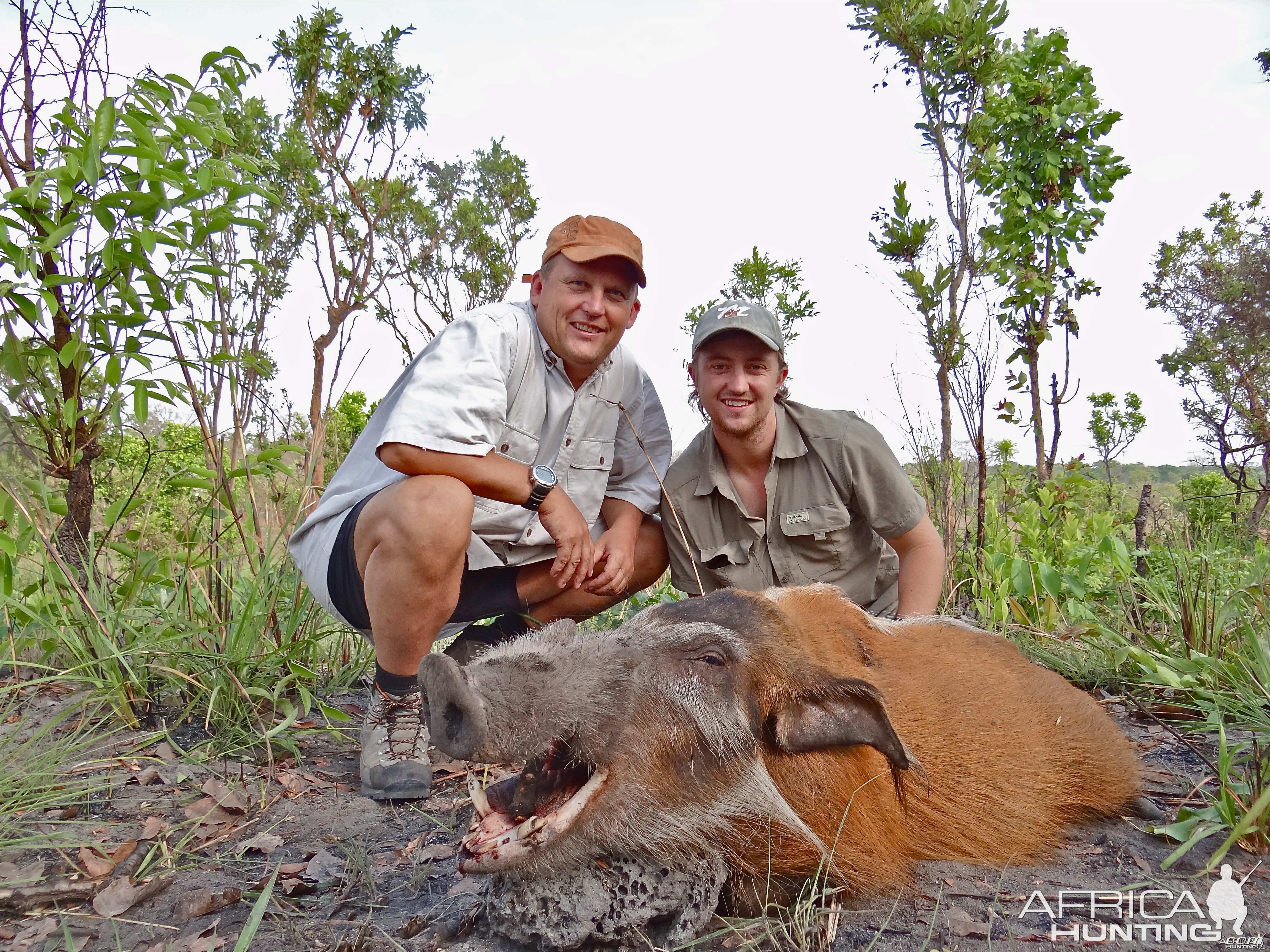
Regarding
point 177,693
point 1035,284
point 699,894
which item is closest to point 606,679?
point 699,894

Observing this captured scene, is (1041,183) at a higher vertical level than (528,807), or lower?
higher

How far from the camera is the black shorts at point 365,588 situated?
3271 mm

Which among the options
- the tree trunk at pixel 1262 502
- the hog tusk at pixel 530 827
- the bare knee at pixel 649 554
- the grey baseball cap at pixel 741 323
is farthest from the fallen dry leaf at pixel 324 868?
the tree trunk at pixel 1262 502

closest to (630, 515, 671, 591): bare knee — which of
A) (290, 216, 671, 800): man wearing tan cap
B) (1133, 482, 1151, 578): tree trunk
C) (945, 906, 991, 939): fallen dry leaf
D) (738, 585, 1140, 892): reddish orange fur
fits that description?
(290, 216, 671, 800): man wearing tan cap

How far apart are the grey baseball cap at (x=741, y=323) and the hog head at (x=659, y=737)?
1566 millimetres

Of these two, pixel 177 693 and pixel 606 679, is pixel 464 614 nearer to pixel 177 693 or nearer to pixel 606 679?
pixel 177 693

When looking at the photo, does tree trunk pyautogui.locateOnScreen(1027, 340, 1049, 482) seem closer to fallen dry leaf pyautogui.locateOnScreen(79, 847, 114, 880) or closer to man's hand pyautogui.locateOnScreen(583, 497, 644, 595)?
man's hand pyautogui.locateOnScreen(583, 497, 644, 595)

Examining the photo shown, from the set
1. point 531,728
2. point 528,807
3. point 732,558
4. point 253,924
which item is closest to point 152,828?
point 253,924

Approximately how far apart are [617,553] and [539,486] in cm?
52

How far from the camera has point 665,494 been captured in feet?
12.3

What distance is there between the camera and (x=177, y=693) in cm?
301

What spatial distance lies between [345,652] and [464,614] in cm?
71

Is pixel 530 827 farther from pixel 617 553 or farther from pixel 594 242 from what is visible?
pixel 594 242

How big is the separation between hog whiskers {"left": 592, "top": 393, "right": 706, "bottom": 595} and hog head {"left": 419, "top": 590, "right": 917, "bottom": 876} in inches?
52.9
